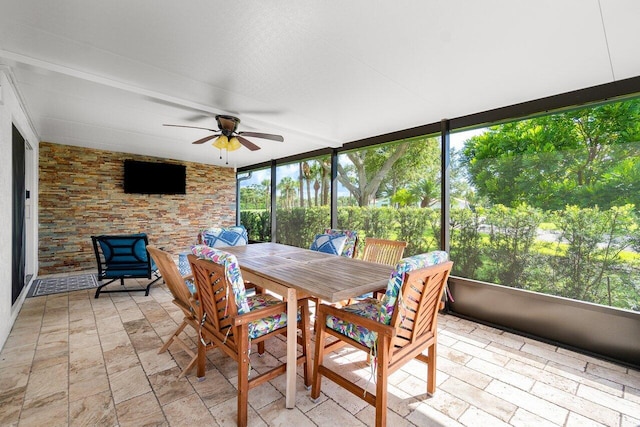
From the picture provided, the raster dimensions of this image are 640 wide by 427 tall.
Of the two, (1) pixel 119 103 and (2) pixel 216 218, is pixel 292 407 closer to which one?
(1) pixel 119 103

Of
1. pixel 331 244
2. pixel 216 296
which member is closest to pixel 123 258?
pixel 331 244

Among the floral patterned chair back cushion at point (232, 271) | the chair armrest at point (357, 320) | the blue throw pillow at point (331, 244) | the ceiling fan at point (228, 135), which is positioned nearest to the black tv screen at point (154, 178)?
the ceiling fan at point (228, 135)

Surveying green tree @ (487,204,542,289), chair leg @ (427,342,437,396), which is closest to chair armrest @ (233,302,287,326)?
chair leg @ (427,342,437,396)

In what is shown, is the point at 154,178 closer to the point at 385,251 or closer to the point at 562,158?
the point at 385,251

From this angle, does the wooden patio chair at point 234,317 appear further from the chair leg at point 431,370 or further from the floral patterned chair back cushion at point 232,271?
the chair leg at point 431,370

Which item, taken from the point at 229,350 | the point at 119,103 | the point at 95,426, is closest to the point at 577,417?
the point at 229,350

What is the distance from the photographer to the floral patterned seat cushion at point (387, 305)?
1515 mm

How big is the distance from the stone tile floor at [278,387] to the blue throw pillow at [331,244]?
3.84 ft

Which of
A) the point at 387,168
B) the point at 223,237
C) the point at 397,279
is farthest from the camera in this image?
the point at 387,168

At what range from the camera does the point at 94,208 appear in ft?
19.1

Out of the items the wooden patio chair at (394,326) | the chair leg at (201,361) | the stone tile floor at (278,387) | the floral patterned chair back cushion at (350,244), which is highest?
the floral patterned chair back cushion at (350,244)

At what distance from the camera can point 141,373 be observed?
2178mm

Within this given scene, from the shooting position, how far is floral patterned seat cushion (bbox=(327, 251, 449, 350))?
4.97 feet

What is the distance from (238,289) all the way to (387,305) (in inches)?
34.7
